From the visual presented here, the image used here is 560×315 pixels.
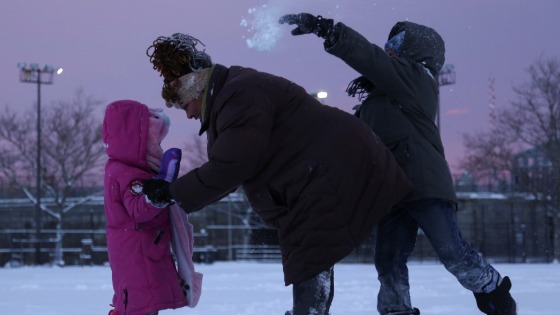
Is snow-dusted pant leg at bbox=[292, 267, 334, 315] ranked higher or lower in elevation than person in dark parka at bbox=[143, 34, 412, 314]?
lower

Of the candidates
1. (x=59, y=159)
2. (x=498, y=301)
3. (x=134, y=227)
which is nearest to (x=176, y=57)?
(x=134, y=227)

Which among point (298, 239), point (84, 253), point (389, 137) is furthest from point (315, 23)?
point (84, 253)

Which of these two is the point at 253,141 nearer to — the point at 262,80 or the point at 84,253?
the point at 262,80

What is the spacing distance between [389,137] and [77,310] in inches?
172

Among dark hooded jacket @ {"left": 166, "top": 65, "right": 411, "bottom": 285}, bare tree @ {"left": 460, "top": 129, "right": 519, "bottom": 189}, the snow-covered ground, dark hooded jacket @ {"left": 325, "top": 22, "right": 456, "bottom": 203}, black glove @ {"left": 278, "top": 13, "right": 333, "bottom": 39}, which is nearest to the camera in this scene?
dark hooded jacket @ {"left": 166, "top": 65, "right": 411, "bottom": 285}

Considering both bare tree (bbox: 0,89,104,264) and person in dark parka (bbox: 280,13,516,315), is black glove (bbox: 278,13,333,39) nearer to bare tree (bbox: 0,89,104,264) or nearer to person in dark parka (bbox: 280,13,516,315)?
person in dark parka (bbox: 280,13,516,315)

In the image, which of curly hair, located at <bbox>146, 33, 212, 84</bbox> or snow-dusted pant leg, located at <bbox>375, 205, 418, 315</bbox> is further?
snow-dusted pant leg, located at <bbox>375, 205, 418, 315</bbox>

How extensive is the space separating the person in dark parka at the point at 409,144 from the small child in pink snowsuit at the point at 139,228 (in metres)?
0.88

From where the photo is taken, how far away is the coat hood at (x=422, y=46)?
3.62 metres

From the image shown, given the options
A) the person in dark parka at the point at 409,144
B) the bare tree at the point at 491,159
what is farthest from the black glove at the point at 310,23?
the bare tree at the point at 491,159

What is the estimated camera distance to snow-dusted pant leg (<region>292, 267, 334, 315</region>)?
281cm

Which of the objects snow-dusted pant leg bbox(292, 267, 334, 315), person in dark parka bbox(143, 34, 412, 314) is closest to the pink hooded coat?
person in dark parka bbox(143, 34, 412, 314)

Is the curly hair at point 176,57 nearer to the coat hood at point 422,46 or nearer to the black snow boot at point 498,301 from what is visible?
the coat hood at point 422,46

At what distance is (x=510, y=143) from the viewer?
1183 inches
